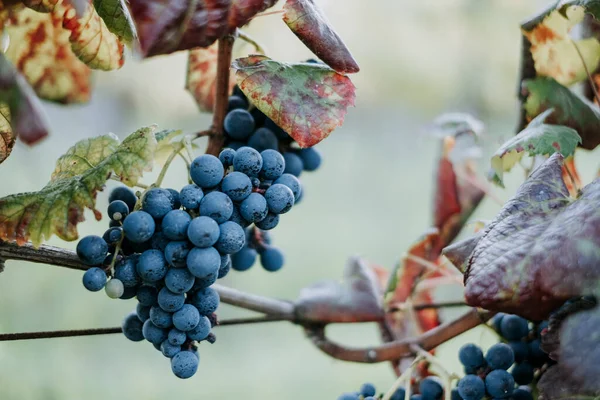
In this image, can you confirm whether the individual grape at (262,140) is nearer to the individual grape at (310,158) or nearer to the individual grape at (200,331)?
the individual grape at (310,158)

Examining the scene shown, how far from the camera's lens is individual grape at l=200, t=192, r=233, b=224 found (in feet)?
1.35

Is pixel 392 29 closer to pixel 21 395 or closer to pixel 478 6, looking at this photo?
pixel 478 6

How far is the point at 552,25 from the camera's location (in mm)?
655

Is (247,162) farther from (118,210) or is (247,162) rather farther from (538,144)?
(538,144)

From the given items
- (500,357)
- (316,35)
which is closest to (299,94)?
(316,35)

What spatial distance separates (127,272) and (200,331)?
0.07m

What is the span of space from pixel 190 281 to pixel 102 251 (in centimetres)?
6

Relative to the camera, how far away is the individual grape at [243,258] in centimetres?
58

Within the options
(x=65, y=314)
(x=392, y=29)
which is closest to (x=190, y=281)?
(x=65, y=314)

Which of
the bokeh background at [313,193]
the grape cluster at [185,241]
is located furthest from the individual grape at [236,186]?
the bokeh background at [313,193]

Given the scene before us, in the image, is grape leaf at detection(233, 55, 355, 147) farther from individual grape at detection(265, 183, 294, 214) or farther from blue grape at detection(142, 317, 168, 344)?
blue grape at detection(142, 317, 168, 344)

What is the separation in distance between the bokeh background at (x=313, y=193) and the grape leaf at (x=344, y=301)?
2.13ft

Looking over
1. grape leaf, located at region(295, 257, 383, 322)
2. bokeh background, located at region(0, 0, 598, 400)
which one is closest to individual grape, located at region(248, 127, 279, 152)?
grape leaf, located at region(295, 257, 383, 322)

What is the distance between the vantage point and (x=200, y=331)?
1.47 feet
